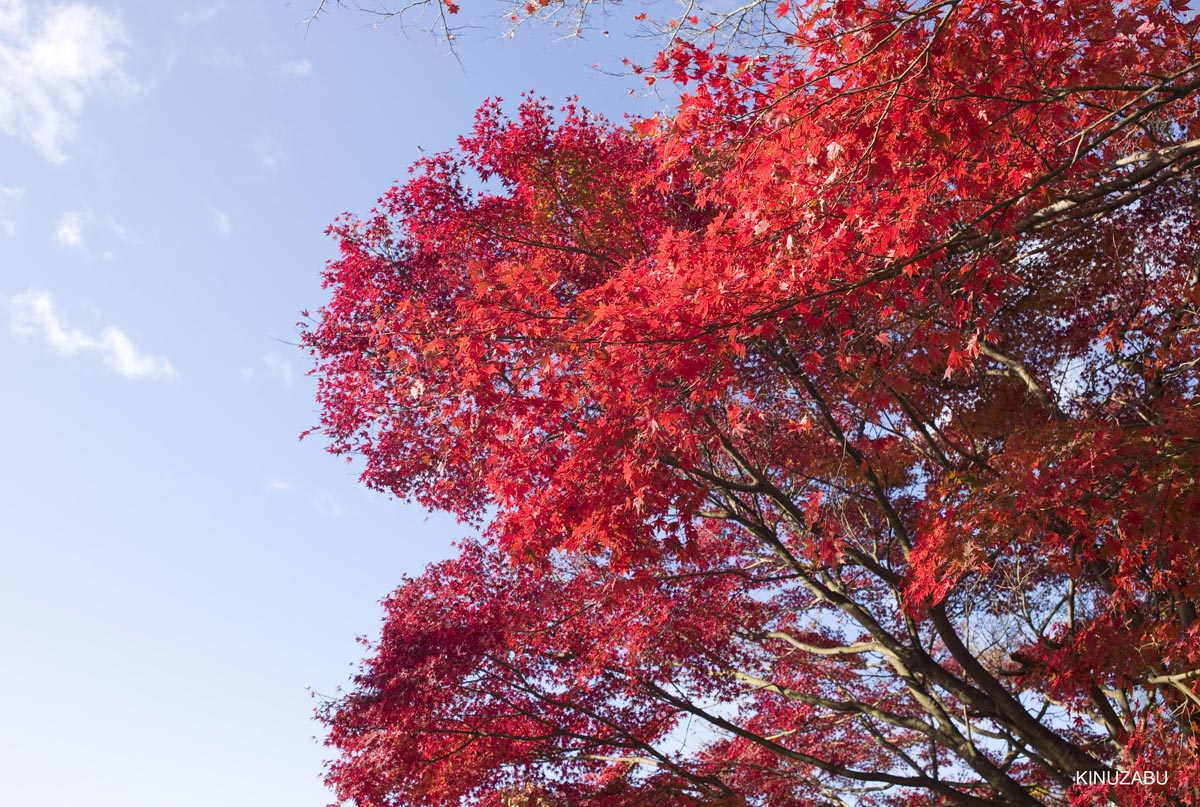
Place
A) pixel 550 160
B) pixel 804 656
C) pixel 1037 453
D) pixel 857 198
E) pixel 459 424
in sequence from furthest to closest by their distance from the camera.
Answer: pixel 804 656, pixel 550 160, pixel 459 424, pixel 1037 453, pixel 857 198

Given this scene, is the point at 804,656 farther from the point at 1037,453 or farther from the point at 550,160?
the point at 550,160

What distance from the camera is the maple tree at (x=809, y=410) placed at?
212 inches

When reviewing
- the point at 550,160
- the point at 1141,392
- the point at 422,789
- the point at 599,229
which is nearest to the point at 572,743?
the point at 422,789

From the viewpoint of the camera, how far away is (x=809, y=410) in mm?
9078

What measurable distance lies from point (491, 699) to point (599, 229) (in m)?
5.48

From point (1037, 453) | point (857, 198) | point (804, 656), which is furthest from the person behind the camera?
point (804, 656)

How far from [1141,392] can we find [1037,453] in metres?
3.31

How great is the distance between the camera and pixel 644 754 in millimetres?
10367

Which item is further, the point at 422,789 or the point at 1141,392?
the point at 422,789

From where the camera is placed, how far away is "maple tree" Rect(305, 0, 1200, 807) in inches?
212

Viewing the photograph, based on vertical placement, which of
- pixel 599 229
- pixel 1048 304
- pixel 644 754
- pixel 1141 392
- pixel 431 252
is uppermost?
pixel 431 252

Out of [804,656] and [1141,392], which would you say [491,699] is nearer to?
[804,656]

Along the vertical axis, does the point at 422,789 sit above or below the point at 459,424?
below

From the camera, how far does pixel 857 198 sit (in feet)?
17.8
